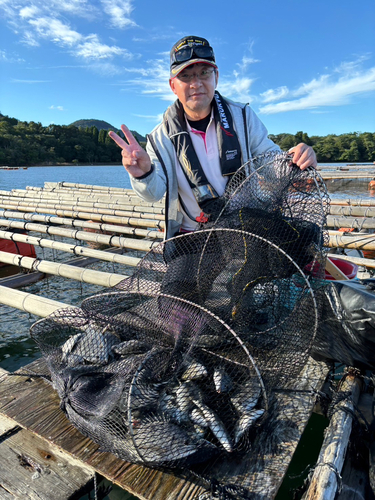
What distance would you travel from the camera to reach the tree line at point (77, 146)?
67.1m

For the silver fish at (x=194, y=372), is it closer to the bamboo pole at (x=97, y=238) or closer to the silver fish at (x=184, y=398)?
the silver fish at (x=184, y=398)

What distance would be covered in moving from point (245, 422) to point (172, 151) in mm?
2650

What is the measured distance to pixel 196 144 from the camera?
3.58 meters

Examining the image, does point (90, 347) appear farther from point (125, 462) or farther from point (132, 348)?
point (125, 462)

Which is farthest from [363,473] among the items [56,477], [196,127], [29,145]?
[29,145]

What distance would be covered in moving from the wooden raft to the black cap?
9.94 feet

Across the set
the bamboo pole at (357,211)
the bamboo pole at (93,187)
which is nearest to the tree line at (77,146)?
the bamboo pole at (93,187)

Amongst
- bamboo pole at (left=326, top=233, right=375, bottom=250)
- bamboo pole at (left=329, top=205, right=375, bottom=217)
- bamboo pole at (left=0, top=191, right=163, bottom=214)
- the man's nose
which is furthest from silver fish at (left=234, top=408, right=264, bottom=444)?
bamboo pole at (left=0, top=191, right=163, bottom=214)

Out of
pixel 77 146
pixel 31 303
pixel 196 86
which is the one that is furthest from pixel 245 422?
pixel 77 146

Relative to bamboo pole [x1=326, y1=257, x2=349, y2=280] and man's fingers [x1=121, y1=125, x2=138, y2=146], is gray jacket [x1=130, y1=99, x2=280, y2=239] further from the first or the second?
bamboo pole [x1=326, y1=257, x2=349, y2=280]

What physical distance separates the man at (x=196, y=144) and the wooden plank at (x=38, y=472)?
7.47 feet

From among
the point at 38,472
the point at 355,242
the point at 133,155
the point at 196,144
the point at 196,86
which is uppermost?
the point at 196,86

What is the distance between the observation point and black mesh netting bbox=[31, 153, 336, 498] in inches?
84.0

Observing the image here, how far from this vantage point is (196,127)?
363cm
